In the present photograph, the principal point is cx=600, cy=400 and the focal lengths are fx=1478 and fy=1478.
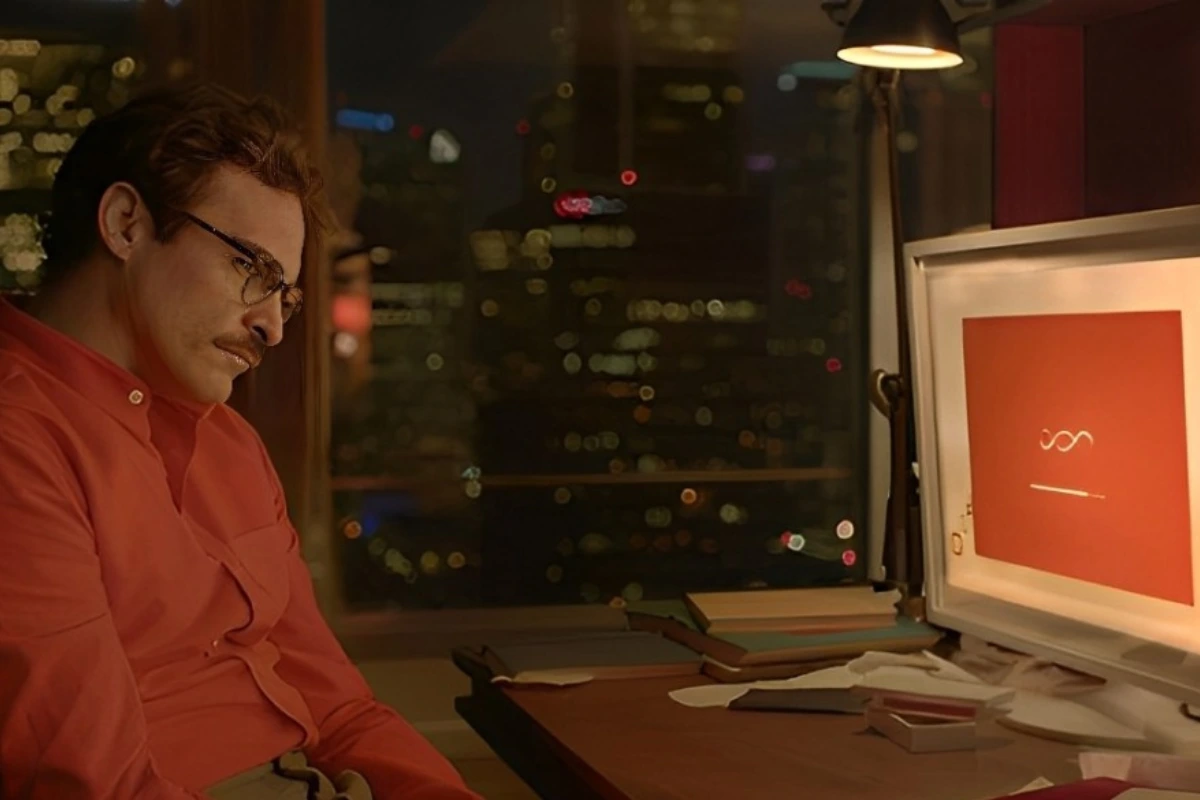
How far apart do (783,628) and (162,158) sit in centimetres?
93

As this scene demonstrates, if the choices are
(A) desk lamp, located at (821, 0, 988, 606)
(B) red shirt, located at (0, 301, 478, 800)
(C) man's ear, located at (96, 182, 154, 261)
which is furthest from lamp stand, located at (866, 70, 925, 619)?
(C) man's ear, located at (96, 182, 154, 261)

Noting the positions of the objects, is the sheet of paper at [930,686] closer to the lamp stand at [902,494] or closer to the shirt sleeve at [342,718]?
the lamp stand at [902,494]

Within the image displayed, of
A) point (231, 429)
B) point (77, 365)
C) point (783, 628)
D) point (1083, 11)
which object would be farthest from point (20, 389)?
point (1083, 11)

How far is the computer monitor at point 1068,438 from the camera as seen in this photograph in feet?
4.67

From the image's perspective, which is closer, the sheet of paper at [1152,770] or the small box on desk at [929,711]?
the sheet of paper at [1152,770]

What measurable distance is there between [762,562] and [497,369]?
64cm

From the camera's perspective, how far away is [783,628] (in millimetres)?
1817

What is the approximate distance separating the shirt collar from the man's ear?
0.31 ft

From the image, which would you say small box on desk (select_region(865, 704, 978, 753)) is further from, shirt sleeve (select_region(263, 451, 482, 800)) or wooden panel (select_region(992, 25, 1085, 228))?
wooden panel (select_region(992, 25, 1085, 228))

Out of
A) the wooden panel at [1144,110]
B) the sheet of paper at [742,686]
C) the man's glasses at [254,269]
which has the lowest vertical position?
the sheet of paper at [742,686]

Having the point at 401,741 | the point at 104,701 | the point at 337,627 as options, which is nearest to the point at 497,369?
the point at 337,627

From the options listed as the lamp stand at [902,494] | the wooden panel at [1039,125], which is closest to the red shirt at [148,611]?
the lamp stand at [902,494]

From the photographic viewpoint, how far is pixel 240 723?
145 cm

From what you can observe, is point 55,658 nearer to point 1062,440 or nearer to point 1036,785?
point 1036,785
